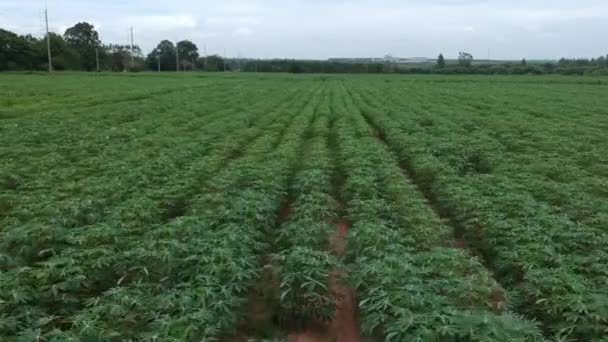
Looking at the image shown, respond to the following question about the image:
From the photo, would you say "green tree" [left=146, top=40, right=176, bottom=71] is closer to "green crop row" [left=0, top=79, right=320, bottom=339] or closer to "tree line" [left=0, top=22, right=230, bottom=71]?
"tree line" [left=0, top=22, right=230, bottom=71]

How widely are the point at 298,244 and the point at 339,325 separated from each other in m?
1.33

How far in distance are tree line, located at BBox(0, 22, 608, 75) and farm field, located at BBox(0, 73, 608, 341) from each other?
72488 mm

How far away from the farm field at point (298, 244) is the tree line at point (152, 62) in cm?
7249

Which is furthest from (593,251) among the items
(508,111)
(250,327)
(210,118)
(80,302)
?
(508,111)

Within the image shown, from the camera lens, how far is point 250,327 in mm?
5426

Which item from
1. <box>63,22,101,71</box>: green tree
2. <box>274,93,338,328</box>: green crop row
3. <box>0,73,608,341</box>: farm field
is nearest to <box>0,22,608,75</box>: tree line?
<box>63,22,101,71</box>: green tree

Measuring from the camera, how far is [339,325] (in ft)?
18.9

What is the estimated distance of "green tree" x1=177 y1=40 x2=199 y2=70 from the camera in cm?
12062

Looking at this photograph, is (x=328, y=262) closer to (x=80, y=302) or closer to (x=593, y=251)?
(x=80, y=302)

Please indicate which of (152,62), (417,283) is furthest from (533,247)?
(152,62)

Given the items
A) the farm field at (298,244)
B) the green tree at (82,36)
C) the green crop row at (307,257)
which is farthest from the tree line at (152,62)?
the green crop row at (307,257)

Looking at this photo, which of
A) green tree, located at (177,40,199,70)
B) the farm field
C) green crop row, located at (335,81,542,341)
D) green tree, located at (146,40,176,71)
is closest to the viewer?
green crop row, located at (335,81,542,341)

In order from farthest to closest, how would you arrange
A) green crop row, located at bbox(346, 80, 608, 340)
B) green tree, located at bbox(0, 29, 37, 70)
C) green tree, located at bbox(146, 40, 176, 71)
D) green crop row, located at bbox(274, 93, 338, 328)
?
green tree, located at bbox(146, 40, 176, 71) → green tree, located at bbox(0, 29, 37, 70) → green crop row, located at bbox(274, 93, 338, 328) → green crop row, located at bbox(346, 80, 608, 340)

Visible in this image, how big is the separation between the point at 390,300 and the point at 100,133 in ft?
47.4
